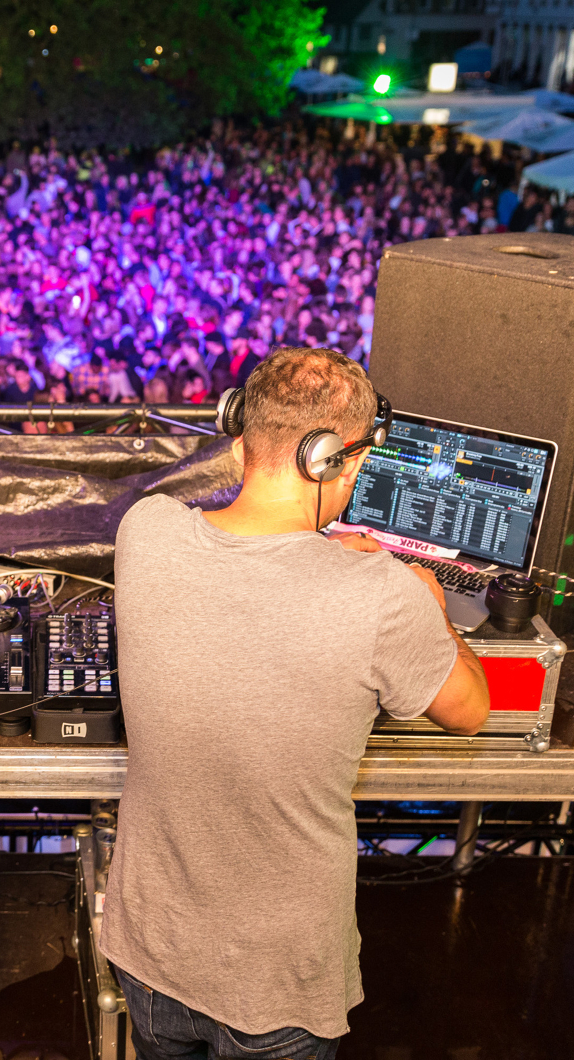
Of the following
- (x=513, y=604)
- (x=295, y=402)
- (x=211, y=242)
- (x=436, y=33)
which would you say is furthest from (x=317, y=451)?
(x=436, y=33)

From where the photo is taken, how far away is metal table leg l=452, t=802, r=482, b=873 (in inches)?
101

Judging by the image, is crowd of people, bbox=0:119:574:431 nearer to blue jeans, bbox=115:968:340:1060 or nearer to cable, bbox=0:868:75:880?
cable, bbox=0:868:75:880

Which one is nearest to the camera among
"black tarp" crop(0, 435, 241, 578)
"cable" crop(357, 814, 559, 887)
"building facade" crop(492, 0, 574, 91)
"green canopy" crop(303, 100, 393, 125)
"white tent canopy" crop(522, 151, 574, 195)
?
"black tarp" crop(0, 435, 241, 578)

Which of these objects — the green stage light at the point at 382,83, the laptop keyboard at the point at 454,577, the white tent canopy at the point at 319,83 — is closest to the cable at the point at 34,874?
the laptop keyboard at the point at 454,577

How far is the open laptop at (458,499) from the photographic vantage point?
1.89m

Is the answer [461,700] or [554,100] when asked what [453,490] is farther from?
[554,100]

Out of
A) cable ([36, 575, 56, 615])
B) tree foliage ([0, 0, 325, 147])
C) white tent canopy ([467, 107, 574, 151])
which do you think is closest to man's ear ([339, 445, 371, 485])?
cable ([36, 575, 56, 615])

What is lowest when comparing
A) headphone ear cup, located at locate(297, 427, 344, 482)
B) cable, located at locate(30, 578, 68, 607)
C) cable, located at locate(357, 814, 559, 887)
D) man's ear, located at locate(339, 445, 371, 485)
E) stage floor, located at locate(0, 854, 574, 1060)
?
stage floor, located at locate(0, 854, 574, 1060)

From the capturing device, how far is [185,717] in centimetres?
105

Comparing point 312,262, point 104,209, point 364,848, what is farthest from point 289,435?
point 104,209

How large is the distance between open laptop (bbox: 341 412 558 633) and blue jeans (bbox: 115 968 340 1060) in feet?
2.72

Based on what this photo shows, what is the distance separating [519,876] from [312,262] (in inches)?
295

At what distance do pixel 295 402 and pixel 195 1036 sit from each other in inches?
33.0

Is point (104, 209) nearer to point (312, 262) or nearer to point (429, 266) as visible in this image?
point (312, 262)
